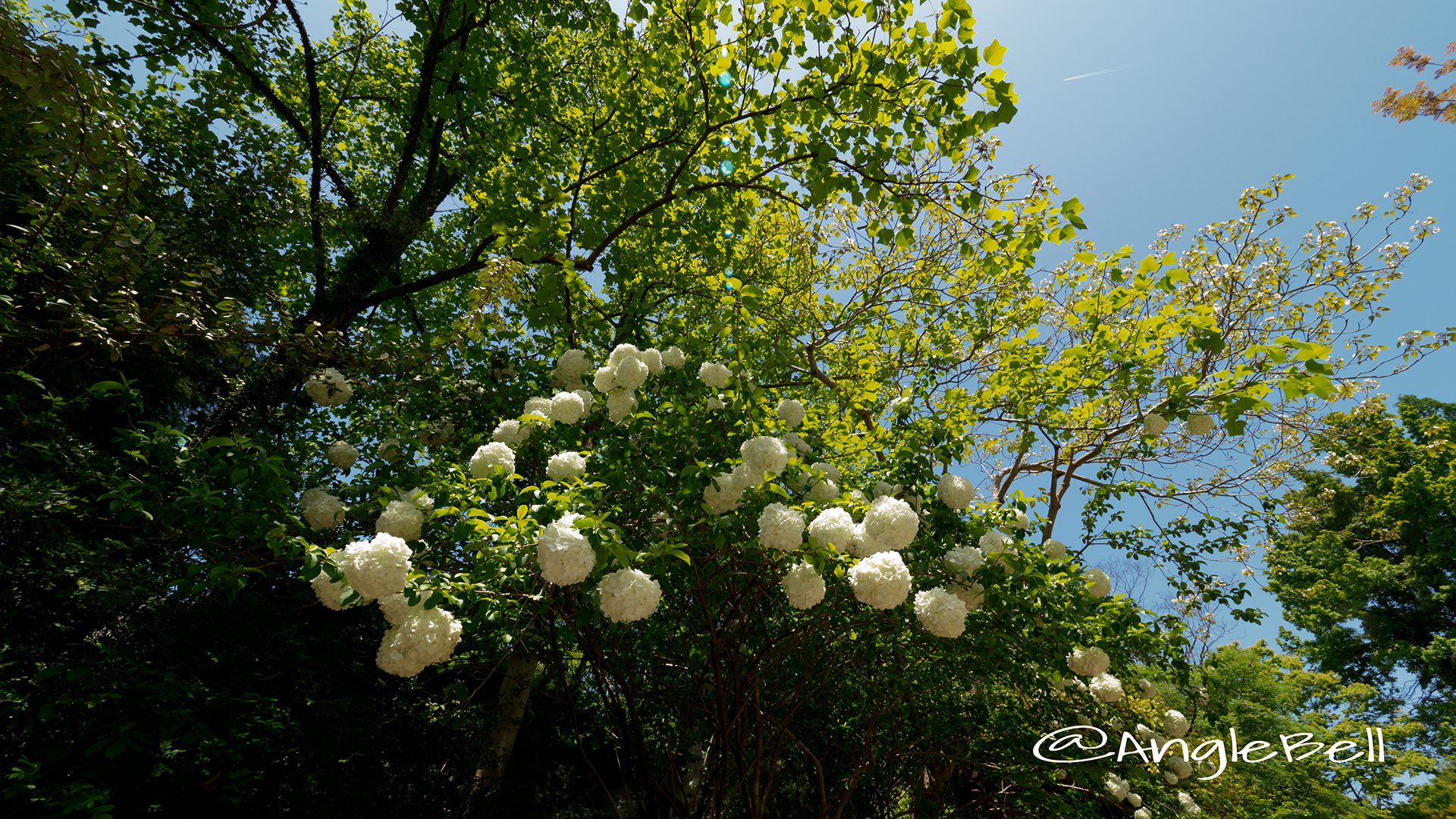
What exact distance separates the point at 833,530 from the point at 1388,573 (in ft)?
78.0

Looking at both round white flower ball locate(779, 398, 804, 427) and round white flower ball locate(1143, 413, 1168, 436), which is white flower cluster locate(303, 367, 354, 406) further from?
round white flower ball locate(1143, 413, 1168, 436)

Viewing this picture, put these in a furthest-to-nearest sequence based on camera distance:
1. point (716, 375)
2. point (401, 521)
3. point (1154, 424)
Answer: point (1154, 424)
point (716, 375)
point (401, 521)

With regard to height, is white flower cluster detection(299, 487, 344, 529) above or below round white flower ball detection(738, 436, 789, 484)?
below

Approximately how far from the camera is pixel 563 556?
2.19 metres

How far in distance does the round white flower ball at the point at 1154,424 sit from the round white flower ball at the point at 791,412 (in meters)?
2.16

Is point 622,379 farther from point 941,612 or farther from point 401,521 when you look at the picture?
point 941,612

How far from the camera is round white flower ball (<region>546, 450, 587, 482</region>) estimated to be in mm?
2980

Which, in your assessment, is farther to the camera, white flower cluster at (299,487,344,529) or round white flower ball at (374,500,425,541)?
white flower cluster at (299,487,344,529)

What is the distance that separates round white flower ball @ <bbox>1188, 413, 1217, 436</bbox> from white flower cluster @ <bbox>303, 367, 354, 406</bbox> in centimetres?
541

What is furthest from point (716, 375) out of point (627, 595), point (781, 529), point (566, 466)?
point (627, 595)

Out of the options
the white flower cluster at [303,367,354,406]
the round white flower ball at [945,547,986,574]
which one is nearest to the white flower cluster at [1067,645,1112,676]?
the round white flower ball at [945,547,986,574]

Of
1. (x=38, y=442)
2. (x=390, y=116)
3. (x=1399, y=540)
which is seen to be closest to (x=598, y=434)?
(x=38, y=442)

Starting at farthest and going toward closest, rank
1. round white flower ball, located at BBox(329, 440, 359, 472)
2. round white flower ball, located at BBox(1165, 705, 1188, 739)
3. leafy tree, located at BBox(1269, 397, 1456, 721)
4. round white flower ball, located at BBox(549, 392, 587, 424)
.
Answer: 1. leafy tree, located at BBox(1269, 397, 1456, 721)
2. round white flower ball, located at BBox(1165, 705, 1188, 739)
3. round white flower ball, located at BBox(329, 440, 359, 472)
4. round white flower ball, located at BBox(549, 392, 587, 424)

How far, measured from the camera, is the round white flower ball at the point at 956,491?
3459mm
